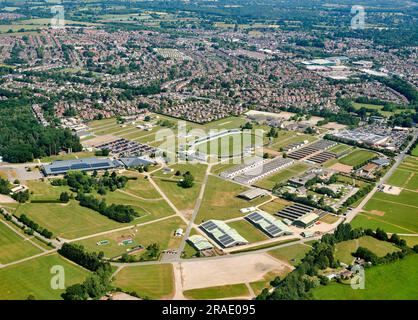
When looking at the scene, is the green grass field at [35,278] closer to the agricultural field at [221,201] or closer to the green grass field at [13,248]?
the green grass field at [13,248]

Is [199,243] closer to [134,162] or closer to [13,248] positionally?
[13,248]

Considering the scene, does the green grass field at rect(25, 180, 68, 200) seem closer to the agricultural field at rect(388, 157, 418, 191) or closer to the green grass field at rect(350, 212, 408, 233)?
the green grass field at rect(350, 212, 408, 233)

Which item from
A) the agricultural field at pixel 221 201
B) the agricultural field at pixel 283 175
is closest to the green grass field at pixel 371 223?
the agricultural field at pixel 221 201

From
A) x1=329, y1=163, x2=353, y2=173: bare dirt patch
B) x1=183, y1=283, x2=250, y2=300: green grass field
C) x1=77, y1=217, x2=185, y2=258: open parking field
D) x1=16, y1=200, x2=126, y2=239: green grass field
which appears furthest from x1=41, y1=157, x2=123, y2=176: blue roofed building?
x1=183, y1=283, x2=250, y2=300: green grass field

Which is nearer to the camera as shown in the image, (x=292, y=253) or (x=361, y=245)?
(x=292, y=253)

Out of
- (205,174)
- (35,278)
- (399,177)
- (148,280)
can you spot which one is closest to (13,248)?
(35,278)
